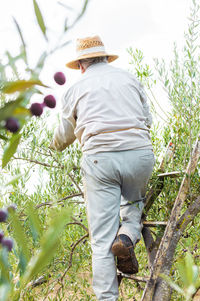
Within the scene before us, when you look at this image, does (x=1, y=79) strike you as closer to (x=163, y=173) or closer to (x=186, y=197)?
(x=186, y=197)

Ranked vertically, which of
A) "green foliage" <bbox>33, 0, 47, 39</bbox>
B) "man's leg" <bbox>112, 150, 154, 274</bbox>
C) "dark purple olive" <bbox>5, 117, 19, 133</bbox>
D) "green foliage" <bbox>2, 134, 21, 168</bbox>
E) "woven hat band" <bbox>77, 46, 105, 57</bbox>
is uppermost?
"green foliage" <bbox>33, 0, 47, 39</bbox>

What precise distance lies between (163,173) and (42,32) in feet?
10.0

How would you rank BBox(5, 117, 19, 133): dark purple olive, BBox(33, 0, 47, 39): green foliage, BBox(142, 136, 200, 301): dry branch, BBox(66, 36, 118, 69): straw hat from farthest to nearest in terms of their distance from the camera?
BBox(66, 36, 118, 69): straw hat → BBox(142, 136, 200, 301): dry branch → BBox(33, 0, 47, 39): green foliage → BBox(5, 117, 19, 133): dark purple olive

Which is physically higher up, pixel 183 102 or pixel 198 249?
pixel 183 102

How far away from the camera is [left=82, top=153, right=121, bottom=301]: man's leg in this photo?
10.6ft

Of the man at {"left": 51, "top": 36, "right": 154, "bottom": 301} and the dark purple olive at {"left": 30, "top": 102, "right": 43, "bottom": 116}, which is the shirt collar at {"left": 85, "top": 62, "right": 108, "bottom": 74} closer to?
the man at {"left": 51, "top": 36, "right": 154, "bottom": 301}

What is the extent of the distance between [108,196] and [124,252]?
18.6 inches

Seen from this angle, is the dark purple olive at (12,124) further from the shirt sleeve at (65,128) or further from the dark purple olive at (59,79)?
the shirt sleeve at (65,128)

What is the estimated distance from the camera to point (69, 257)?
4.23 meters

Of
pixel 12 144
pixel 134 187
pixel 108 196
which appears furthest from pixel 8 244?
pixel 134 187

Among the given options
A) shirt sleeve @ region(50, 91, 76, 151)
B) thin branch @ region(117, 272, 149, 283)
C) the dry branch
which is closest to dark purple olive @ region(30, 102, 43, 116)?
the dry branch

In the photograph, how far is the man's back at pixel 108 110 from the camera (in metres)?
3.38

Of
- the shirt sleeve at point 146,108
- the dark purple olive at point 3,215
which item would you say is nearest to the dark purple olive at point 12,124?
the dark purple olive at point 3,215

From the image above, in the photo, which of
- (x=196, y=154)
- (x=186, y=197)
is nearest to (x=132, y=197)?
(x=186, y=197)
